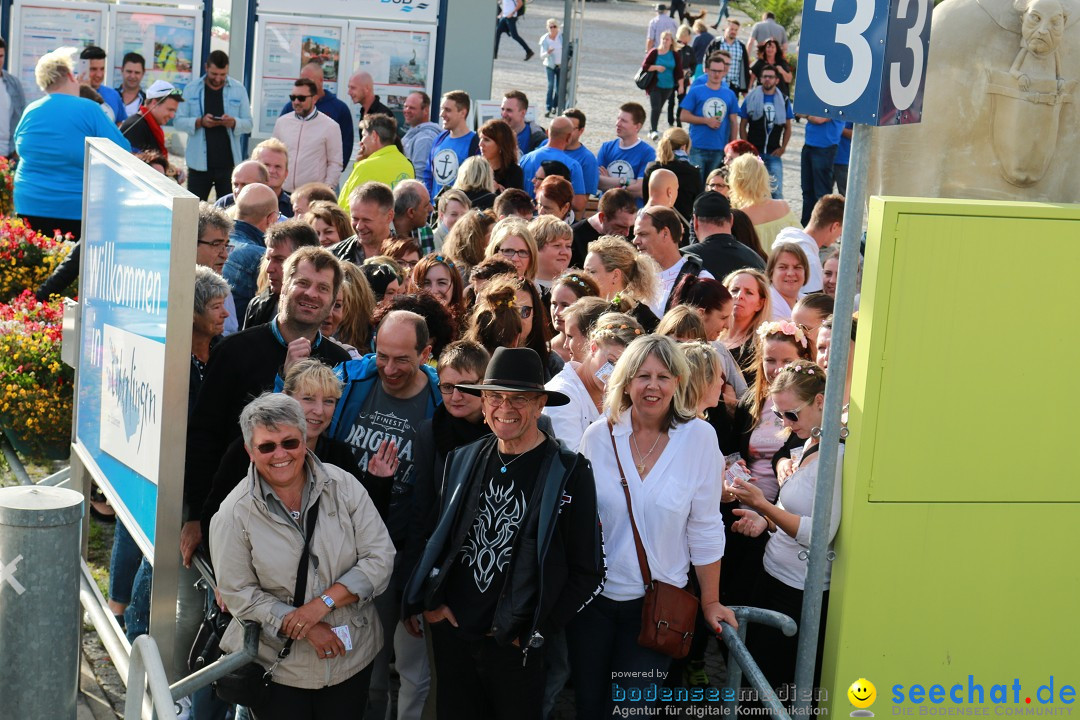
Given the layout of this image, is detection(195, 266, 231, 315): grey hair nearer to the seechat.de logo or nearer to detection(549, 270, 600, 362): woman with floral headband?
detection(549, 270, 600, 362): woman with floral headband

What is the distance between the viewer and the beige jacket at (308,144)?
12242mm

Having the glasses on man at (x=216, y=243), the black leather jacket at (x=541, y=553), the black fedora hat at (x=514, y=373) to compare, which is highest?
the glasses on man at (x=216, y=243)

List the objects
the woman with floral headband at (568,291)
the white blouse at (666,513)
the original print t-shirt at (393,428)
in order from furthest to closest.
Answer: the woman with floral headband at (568,291), the original print t-shirt at (393,428), the white blouse at (666,513)

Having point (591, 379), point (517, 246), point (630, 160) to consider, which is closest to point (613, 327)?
point (591, 379)

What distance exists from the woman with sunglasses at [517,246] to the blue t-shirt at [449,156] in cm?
431

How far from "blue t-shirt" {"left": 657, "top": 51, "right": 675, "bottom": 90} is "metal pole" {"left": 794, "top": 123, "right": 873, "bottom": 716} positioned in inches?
767

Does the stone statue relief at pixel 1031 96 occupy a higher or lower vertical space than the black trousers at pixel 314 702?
higher

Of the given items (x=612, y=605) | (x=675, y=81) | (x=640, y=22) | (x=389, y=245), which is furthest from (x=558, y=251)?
(x=640, y=22)

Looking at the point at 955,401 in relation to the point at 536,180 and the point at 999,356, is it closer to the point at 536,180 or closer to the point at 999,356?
the point at 999,356

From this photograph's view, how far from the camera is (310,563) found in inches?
176

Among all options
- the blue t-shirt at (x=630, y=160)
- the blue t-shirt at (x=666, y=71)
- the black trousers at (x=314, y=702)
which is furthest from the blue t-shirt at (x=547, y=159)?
the blue t-shirt at (x=666, y=71)

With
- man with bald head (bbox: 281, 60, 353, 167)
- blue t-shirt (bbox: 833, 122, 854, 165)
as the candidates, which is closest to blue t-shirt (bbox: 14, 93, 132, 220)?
man with bald head (bbox: 281, 60, 353, 167)

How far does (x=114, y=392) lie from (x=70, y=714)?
3.66 ft

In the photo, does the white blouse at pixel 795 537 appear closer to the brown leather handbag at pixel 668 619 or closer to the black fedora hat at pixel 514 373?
the brown leather handbag at pixel 668 619
